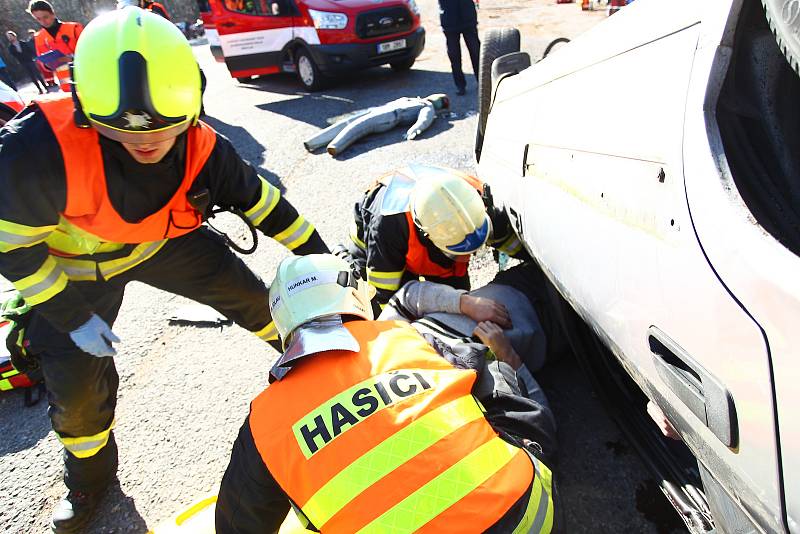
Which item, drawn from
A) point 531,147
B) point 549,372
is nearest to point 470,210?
point 531,147

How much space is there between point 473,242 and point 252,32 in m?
7.05

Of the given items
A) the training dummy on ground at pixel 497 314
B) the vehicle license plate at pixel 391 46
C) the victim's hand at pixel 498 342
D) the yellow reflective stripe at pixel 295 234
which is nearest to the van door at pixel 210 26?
the vehicle license plate at pixel 391 46

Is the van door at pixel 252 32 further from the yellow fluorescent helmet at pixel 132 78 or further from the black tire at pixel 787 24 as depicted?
the black tire at pixel 787 24

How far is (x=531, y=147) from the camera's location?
1.87 metres

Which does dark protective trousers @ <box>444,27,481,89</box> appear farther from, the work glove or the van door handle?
the van door handle

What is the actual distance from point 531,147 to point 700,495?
1.18 m

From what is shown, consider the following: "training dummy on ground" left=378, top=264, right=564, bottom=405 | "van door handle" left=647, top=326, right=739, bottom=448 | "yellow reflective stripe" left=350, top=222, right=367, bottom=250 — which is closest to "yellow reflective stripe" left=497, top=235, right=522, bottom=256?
"training dummy on ground" left=378, top=264, right=564, bottom=405

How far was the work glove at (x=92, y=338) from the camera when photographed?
1.91 m

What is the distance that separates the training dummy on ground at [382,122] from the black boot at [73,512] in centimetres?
384

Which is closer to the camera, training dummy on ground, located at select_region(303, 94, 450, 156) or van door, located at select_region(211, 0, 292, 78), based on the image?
training dummy on ground, located at select_region(303, 94, 450, 156)

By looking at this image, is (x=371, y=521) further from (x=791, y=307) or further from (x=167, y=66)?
(x=167, y=66)

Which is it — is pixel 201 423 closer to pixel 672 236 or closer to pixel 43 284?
pixel 43 284

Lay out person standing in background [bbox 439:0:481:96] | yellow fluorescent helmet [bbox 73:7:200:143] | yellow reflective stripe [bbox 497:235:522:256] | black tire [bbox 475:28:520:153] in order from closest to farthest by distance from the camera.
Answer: yellow fluorescent helmet [bbox 73:7:200:143], yellow reflective stripe [bbox 497:235:522:256], black tire [bbox 475:28:520:153], person standing in background [bbox 439:0:481:96]

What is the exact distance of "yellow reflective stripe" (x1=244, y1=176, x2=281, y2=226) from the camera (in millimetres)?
2246
